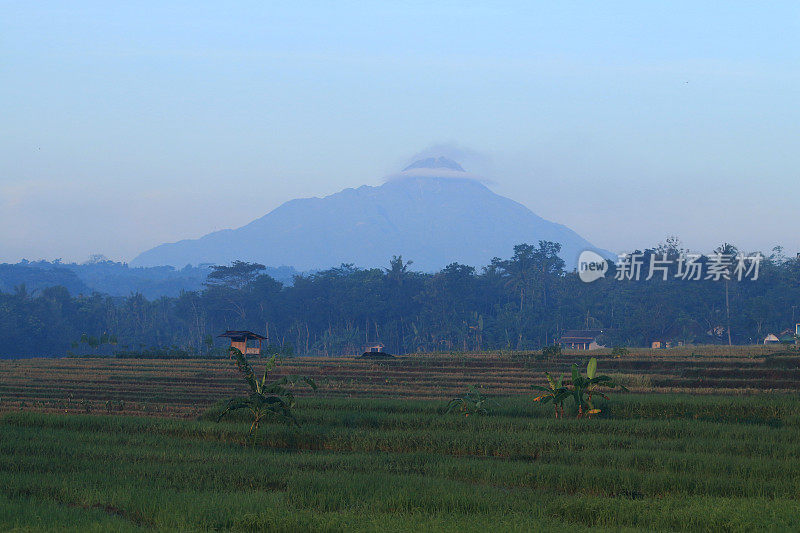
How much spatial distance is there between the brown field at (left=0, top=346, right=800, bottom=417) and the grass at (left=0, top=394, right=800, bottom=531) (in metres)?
6.02

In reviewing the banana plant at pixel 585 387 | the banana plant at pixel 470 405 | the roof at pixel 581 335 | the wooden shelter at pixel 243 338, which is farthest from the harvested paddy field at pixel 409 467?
the roof at pixel 581 335

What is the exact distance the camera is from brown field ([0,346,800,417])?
28.2 metres

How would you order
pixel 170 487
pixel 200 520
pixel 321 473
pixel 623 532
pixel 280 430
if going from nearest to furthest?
pixel 623 532 → pixel 200 520 → pixel 170 487 → pixel 321 473 → pixel 280 430

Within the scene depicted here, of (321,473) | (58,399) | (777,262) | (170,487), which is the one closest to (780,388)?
(321,473)

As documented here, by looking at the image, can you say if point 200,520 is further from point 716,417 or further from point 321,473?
point 716,417

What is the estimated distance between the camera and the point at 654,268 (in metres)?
96.8

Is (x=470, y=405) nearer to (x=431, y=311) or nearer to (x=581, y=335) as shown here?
(x=581, y=335)

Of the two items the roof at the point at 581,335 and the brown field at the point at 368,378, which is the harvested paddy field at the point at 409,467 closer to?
the brown field at the point at 368,378

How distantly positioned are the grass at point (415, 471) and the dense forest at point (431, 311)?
6366 centimetres

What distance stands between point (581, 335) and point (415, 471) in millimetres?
69309

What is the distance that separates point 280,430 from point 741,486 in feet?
33.5

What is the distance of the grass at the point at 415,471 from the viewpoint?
10445mm

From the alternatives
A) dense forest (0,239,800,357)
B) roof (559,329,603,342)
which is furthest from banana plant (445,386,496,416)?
dense forest (0,239,800,357)

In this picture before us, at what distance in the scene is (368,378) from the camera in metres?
37.4
